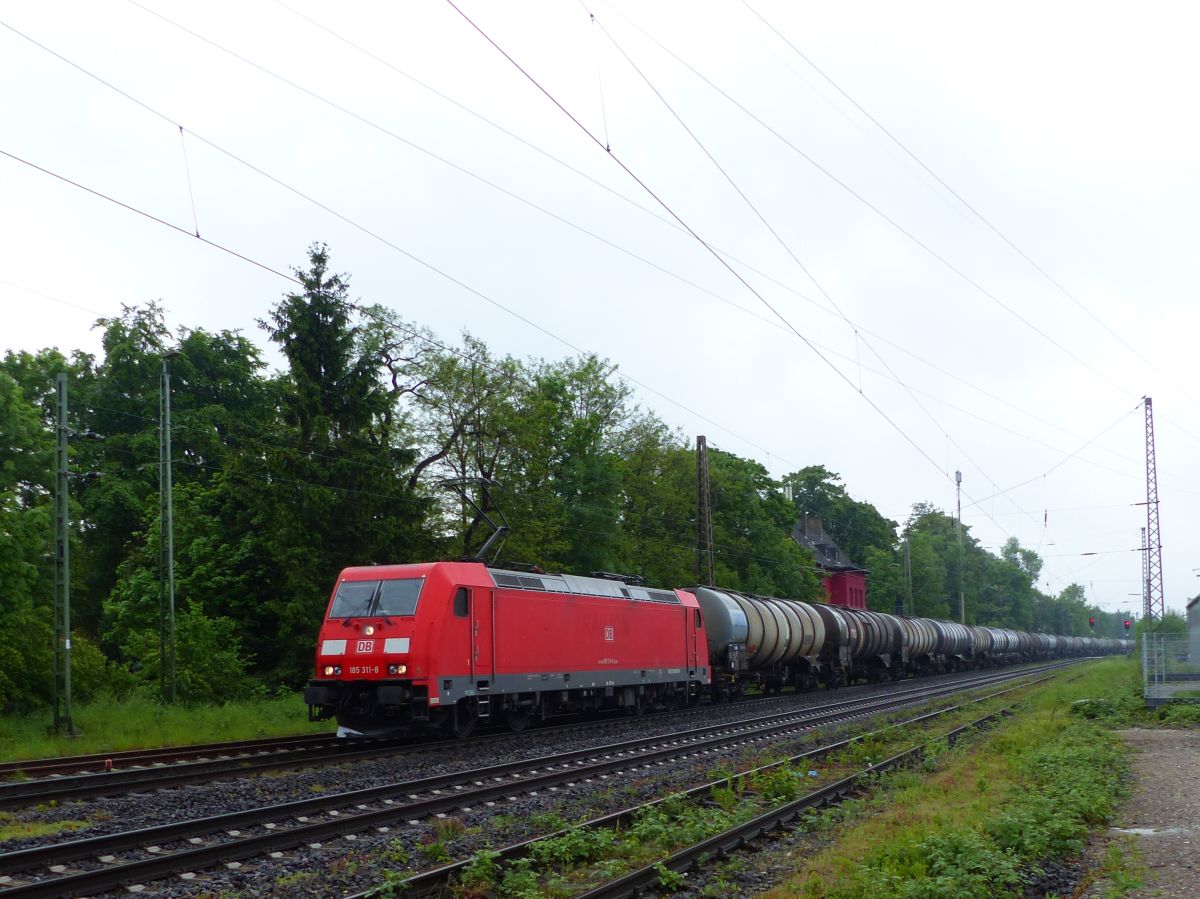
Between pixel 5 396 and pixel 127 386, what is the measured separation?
634 inches

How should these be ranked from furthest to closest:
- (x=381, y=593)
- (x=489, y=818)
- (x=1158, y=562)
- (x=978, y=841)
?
(x=1158, y=562)
(x=381, y=593)
(x=489, y=818)
(x=978, y=841)

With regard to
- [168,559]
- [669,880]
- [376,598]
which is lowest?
[669,880]

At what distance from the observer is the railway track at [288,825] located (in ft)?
28.2

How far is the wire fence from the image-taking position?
2747cm

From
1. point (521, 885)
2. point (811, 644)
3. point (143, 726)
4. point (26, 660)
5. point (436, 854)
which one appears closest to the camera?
point (521, 885)

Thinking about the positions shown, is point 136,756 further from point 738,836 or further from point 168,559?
Answer: point 168,559

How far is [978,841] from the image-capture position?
9195 mm

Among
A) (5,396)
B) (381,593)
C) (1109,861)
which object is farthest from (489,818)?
(5,396)

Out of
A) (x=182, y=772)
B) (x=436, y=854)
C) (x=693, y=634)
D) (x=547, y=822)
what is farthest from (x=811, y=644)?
(x=436, y=854)

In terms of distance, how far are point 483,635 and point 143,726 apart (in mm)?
7030

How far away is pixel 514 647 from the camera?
20625mm

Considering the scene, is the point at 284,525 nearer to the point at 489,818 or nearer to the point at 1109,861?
the point at 489,818

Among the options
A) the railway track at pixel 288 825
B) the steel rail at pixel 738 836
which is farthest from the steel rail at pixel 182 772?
the steel rail at pixel 738 836

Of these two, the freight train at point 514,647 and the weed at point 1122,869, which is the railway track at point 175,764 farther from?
the weed at point 1122,869
